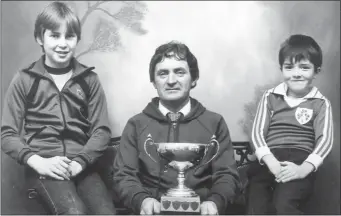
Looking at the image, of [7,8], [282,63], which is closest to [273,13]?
[282,63]

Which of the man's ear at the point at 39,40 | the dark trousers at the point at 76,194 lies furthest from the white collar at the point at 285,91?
the man's ear at the point at 39,40

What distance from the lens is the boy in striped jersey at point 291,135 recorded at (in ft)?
9.09

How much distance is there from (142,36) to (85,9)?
39cm

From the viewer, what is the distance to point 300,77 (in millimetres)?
2951

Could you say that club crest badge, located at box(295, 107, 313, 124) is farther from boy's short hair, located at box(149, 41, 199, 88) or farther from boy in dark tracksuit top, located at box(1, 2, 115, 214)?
boy in dark tracksuit top, located at box(1, 2, 115, 214)

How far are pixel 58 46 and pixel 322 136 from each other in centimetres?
157

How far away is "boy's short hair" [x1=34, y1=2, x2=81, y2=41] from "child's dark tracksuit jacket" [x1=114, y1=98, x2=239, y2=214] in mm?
648

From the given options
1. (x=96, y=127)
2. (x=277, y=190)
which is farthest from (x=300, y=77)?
(x=96, y=127)

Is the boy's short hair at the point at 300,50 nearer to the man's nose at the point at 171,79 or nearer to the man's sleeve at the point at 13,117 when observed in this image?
the man's nose at the point at 171,79

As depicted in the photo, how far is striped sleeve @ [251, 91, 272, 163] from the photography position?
2.89 metres

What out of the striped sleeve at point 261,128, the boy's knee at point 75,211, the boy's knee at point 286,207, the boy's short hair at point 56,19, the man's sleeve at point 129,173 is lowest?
the boy's knee at point 75,211

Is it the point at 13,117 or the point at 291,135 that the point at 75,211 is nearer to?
the point at 13,117

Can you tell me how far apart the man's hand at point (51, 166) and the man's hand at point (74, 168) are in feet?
0.06

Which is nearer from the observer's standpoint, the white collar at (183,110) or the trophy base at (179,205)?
the trophy base at (179,205)
